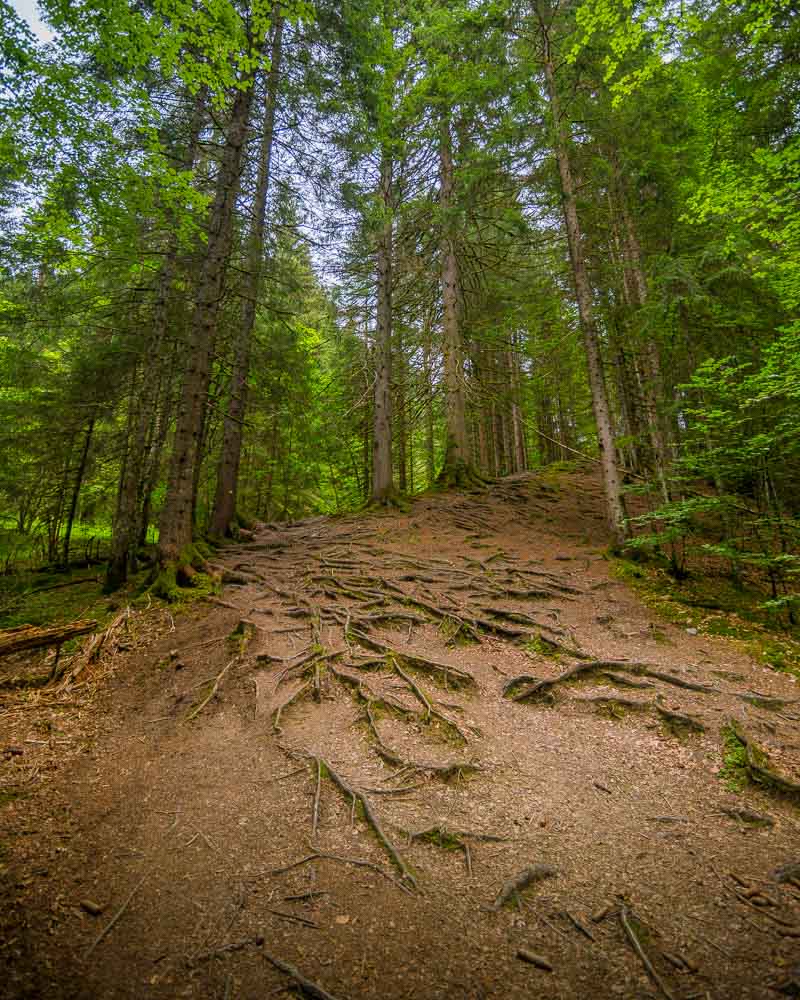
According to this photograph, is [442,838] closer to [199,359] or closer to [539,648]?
[539,648]

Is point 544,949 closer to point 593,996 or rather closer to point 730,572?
point 593,996

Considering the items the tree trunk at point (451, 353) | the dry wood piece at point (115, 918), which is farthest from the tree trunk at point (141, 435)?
the dry wood piece at point (115, 918)

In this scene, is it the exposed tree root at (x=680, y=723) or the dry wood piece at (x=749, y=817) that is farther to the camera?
the exposed tree root at (x=680, y=723)

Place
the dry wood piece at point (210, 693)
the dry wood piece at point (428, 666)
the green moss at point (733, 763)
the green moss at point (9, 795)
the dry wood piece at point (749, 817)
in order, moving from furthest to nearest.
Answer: the dry wood piece at point (428, 666)
the dry wood piece at point (210, 693)
the green moss at point (733, 763)
the green moss at point (9, 795)
the dry wood piece at point (749, 817)

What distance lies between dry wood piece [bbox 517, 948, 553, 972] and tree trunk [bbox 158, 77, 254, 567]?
24.8 feet

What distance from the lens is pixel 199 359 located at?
844cm

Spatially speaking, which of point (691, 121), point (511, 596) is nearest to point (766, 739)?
point (511, 596)

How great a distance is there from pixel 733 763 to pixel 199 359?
9.57m

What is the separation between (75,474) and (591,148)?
54.9 feet

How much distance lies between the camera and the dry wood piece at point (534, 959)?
2.32m

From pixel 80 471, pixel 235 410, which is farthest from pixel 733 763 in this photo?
pixel 80 471

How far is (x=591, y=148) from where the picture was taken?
36.3 feet

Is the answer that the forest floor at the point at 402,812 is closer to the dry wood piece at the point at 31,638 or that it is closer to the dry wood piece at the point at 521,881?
the dry wood piece at the point at 521,881

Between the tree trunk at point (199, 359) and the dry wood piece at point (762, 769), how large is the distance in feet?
27.5
